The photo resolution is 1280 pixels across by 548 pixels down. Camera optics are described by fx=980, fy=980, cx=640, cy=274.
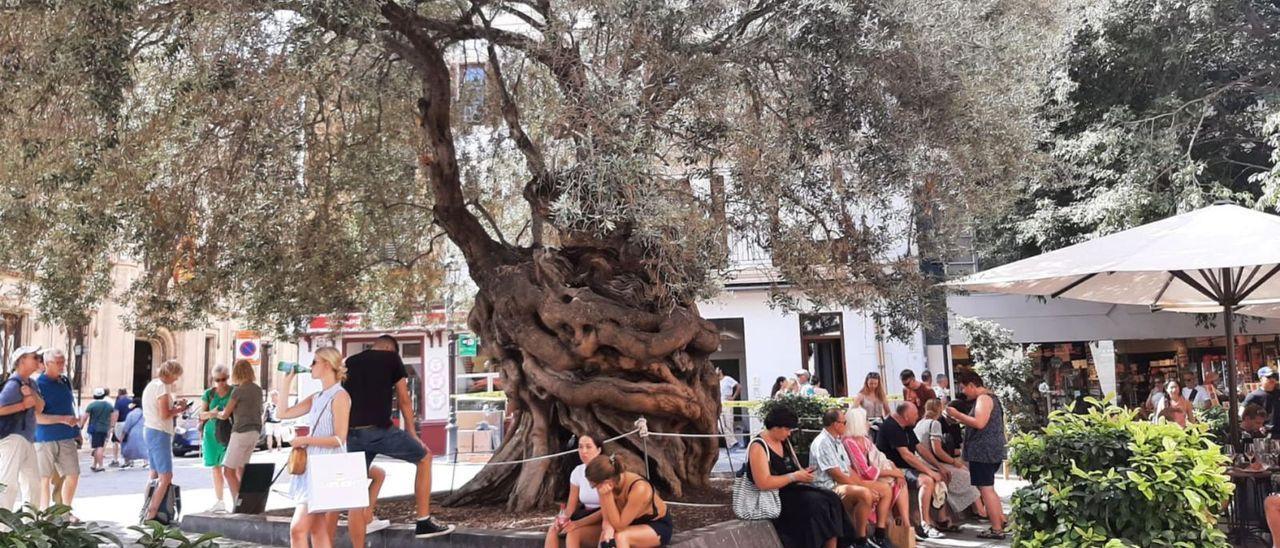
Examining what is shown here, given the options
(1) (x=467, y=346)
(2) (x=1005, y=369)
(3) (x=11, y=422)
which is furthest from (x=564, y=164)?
(1) (x=467, y=346)

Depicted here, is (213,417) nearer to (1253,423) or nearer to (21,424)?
(21,424)

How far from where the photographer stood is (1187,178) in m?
17.1

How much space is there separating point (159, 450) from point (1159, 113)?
55.7ft

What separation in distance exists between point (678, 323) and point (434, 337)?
16558 mm

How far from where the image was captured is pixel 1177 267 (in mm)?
7207

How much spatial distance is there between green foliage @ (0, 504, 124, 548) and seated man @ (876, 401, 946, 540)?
24.4 ft

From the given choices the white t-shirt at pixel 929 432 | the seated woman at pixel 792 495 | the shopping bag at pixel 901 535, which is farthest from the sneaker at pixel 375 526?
the white t-shirt at pixel 929 432

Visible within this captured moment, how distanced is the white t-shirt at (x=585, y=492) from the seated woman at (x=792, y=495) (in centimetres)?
134

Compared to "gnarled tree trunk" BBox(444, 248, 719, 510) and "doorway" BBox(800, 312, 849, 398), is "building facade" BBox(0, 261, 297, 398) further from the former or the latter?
"gnarled tree trunk" BBox(444, 248, 719, 510)

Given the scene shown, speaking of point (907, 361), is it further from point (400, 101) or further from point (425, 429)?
point (400, 101)

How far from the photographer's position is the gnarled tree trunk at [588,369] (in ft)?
29.6

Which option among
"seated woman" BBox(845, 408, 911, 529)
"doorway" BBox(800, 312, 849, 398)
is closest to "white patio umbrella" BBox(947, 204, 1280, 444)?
"seated woman" BBox(845, 408, 911, 529)

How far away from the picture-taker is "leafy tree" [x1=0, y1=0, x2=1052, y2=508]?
793 cm

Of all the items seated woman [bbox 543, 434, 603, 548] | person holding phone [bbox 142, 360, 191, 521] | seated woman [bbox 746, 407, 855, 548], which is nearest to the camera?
seated woman [bbox 543, 434, 603, 548]
